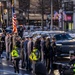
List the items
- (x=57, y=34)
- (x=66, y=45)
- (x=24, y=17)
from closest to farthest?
(x=66, y=45)
(x=57, y=34)
(x=24, y=17)

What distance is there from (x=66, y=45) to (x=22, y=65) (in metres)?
3.95

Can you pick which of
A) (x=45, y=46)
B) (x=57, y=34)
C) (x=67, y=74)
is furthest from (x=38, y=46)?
(x=67, y=74)

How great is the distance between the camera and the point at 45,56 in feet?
68.3

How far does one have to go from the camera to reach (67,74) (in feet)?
44.9

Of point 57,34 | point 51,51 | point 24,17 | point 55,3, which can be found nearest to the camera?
point 51,51

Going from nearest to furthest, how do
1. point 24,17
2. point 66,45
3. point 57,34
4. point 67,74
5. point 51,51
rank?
1. point 67,74
2. point 51,51
3. point 66,45
4. point 57,34
5. point 24,17

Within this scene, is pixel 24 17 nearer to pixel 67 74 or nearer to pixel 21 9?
pixel 21 9

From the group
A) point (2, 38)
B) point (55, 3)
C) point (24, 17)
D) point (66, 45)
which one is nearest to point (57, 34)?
point (66, 45)

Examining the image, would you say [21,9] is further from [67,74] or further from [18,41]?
[67,74]

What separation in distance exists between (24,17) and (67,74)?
7433 centimetres

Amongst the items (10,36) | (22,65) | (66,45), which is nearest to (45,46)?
(22,65)

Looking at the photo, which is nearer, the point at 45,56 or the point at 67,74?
the point at 67,74

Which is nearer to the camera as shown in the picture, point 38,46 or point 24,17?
point 38,46

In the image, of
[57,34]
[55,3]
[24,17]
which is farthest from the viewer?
[24,17]
